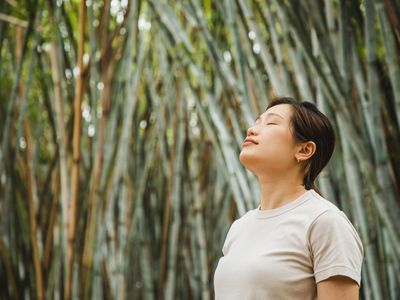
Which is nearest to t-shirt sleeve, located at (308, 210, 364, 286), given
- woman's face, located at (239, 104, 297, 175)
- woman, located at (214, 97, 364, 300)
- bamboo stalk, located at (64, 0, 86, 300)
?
woman, located at (214, 97, 364, 300)

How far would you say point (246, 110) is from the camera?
68.7 inches

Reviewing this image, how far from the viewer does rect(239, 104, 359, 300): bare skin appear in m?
0.90

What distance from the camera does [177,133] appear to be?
2516mm

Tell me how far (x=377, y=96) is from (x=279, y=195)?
2.06 feet

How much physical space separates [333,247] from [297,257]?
5 centimetres

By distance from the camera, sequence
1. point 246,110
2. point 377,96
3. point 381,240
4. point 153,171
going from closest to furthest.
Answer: point 377,96
point 381,240
point 246,110
point 153,171

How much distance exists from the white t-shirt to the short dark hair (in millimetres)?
91

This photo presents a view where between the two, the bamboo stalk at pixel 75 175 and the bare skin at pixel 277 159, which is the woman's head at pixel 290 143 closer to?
the bare skin at pixel 277 159

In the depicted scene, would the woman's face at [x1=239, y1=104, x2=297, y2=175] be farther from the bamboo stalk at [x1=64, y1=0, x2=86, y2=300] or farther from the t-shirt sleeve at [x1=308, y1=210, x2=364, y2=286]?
the bamboo stalk at [x1=64, y1=0, x2=86, y2=300]

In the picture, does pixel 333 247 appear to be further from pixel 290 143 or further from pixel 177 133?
pixel 177 133

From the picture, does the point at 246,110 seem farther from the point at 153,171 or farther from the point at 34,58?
the point at 153,171

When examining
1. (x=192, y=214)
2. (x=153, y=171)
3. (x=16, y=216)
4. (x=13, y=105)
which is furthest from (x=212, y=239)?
(x=13, y=105)

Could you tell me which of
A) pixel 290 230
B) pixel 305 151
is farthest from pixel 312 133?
pixel 290 230

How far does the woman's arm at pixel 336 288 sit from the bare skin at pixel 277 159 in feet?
0.47
